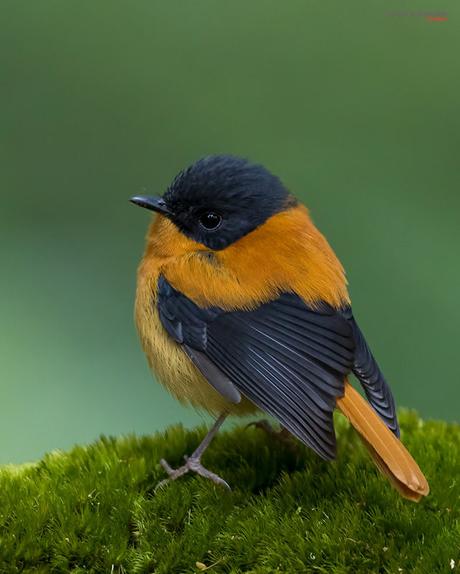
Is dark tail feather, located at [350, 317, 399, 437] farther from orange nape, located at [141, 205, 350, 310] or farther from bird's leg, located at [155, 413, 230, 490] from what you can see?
bird's leg, located at [155, 413, 230, 490]

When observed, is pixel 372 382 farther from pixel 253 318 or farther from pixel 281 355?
pixel 253 318

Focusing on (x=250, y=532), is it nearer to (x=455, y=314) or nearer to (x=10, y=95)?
(x=455, y=314)

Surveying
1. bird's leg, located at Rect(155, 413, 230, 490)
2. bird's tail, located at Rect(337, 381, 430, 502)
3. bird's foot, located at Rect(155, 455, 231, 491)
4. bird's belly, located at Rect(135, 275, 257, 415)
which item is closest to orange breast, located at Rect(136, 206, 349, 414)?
bird's belly, located at Rect(135, 275, 257, 415)

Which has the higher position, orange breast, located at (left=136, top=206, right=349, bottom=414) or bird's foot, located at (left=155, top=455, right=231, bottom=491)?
orange breast, located at (left=136, top=206, right=349, bottom=414)

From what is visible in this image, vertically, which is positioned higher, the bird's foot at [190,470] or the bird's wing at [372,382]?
Answer: the bird's wing at [372,382]

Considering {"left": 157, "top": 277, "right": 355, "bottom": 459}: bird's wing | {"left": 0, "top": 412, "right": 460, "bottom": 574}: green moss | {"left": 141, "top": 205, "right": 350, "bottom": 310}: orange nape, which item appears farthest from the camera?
{"left": 141, "top": 205, "right": 350, "bottom": 310}: orange nape

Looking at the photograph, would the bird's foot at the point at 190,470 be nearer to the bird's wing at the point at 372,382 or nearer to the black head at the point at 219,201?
the bird's wing at the point at 372,382

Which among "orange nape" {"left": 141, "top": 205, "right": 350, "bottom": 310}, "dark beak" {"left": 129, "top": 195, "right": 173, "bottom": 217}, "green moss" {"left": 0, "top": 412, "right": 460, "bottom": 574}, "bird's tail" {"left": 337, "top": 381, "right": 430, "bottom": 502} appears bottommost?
"green moss" {"left": 0, "top": 412, "right": 460, "bottom": 574}

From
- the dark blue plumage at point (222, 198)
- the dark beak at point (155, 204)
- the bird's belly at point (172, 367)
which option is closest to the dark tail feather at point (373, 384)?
the bird's belly at point (172, 367)
